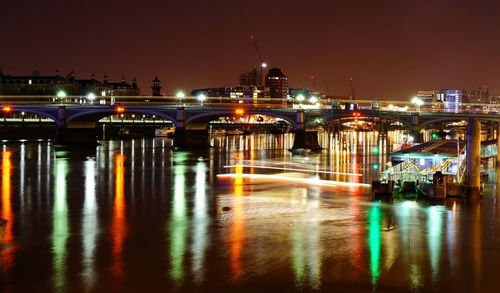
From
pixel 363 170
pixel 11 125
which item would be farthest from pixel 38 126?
pixel 363 170

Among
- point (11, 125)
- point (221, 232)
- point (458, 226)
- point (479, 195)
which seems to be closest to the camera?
point (221, 232)

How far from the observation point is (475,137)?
34188mm

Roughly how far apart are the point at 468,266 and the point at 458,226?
247 inches

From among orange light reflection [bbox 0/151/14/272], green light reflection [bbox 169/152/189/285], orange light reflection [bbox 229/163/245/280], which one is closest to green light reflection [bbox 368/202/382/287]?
orange light reflection [bbox 229/163/245/280]

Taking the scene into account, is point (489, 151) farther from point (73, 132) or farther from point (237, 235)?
point (73, 132)

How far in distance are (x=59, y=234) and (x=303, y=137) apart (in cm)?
6221

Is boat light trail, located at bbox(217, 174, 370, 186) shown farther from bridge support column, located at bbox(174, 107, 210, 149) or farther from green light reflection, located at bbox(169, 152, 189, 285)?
bridge support column, located at bbox(174, 107, 210, 149)

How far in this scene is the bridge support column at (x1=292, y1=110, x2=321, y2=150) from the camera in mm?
82562

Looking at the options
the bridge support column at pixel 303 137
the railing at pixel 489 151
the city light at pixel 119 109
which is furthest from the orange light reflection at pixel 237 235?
the city light at pixel 119 109

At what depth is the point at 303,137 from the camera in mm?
83500

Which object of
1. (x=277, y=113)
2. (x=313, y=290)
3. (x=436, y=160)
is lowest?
(x=313, y=290)

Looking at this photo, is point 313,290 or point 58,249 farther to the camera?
point 58,249

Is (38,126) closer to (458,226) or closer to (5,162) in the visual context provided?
(5,162)

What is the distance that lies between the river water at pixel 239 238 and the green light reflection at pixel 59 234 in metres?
0.05
